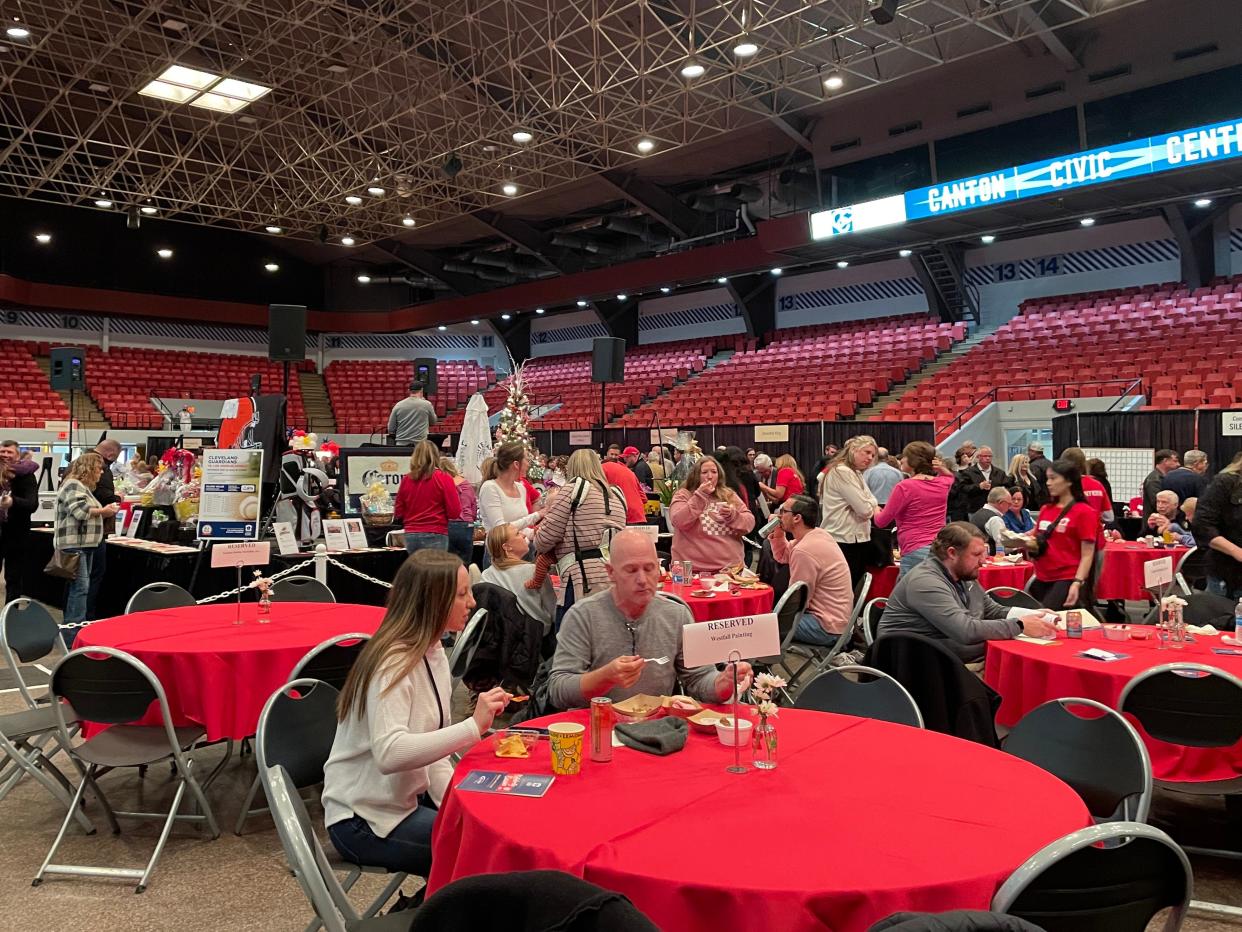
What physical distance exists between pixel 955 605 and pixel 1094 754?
134 centimetres

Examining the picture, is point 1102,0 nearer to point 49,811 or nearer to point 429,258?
point 49,811

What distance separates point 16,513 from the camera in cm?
781

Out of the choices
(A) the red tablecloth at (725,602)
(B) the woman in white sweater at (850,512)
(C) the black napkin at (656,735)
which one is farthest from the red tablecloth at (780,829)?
(B) the woman in white sweater at (850,512)

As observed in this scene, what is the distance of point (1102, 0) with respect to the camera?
36.0 ft

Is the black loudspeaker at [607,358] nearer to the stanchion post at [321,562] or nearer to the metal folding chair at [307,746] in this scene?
the stanchion post at [321,562]

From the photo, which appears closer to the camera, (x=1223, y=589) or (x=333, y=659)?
(x=333, y=659)

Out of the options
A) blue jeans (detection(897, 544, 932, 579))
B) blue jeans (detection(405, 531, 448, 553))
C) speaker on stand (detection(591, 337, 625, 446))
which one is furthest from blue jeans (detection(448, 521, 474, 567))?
speaker on stand (detection(591, 337, 625, 446))

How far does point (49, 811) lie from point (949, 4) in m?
13.7

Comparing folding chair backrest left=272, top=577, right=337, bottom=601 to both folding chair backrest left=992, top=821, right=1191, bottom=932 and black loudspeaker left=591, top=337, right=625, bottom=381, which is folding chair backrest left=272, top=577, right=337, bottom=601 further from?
black loudspeaker left=591, top=337, right=625, bottom=381

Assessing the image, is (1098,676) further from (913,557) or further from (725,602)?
(913,557)

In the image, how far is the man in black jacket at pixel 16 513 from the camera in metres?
7.36

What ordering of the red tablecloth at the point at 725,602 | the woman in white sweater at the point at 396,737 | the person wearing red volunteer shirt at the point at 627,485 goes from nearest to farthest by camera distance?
the woman in white sweater at the point at 396,737 < the red tablecloth at the point at 725,602 < the person wearing red volunteer shirt at the point at 627,485

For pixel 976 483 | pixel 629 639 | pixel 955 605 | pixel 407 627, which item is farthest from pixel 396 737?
pixel 976 483

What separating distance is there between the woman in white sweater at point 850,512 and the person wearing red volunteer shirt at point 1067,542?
1341 mm
